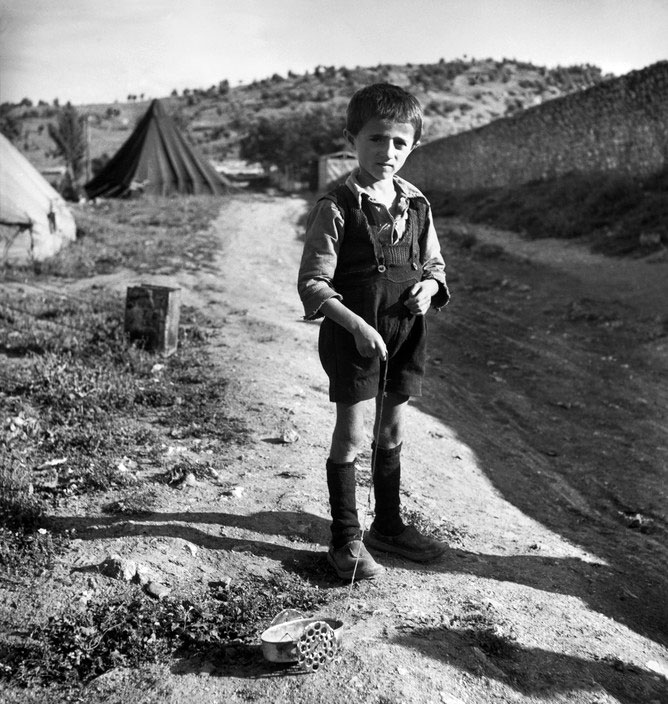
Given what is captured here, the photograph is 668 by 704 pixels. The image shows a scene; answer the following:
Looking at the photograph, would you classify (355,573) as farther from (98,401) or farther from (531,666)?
(98,401)

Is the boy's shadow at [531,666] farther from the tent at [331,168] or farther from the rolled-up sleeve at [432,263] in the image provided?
the tent at [331,168]

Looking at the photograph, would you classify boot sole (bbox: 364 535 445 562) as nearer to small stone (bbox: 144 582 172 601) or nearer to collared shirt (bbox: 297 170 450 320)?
small stone (bbox: 144 582 172 601)

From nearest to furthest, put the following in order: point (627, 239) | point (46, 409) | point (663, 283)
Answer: point (46, 409) < point (663, 283) < point (627, 239)

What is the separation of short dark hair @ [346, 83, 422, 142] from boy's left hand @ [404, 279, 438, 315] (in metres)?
0.53

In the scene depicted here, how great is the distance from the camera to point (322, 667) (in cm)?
208

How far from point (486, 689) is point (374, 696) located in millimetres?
345

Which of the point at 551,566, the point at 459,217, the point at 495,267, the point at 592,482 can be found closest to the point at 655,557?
the point at 551,566

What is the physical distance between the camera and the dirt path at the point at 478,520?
7.14 feet

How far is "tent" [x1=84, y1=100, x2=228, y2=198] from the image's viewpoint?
25.2m

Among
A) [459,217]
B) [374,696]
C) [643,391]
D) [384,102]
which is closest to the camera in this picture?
[374,696]

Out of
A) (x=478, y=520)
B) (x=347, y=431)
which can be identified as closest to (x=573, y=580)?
(x=478, y=520)

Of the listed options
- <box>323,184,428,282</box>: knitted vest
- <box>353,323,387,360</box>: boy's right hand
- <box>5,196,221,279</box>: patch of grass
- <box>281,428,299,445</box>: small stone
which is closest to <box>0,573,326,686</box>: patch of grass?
<box>353,323,387,360</box>: boy's right hand

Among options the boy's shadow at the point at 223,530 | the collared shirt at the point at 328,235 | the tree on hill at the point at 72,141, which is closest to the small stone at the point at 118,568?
the boy's shadow at the point at 223,530

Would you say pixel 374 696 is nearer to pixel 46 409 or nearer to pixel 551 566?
pixel 551 566
